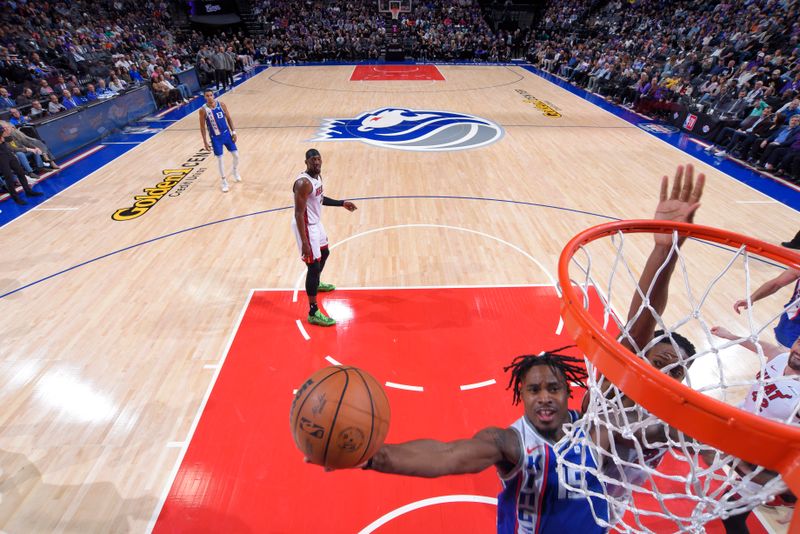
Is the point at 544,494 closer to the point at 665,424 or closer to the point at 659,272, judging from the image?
the point at 665,424

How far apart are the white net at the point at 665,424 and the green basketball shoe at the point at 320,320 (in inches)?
97.8

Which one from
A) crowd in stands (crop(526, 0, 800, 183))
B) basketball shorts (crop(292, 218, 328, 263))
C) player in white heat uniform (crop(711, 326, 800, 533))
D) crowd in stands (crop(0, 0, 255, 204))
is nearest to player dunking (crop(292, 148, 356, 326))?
basketball shorts (crop(292, 218, 328, 263))

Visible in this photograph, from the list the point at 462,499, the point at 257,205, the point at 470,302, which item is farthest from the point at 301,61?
the point at 462,499

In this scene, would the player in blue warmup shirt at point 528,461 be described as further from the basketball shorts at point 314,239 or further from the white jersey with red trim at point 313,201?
the white jersey with red trim at point 313,201

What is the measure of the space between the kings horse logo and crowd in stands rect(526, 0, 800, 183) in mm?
5683

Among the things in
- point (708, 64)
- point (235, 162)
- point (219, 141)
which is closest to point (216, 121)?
point (219, 141)

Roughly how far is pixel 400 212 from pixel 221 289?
124 inches

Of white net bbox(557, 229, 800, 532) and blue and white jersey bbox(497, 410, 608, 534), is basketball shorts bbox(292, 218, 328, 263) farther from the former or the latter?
blue and white jersey bbox(497, 410, 608, 534)

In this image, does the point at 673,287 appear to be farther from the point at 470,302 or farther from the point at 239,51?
the point at 239,51

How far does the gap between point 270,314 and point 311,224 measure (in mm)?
1208

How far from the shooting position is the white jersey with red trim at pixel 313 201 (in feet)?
13.9

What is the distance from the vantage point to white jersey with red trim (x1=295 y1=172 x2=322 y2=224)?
13.9ft

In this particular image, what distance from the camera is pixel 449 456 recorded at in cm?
162

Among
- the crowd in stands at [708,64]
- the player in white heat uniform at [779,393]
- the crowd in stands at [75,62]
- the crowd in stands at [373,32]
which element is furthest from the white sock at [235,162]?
the crowd in stands at [373,32]
